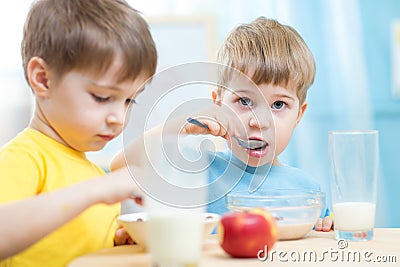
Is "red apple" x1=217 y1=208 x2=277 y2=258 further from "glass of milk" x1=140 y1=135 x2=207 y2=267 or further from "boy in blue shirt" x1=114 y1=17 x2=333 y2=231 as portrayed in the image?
"boy in blue shirt" x1=114 y1=17 x2=333 y2=231

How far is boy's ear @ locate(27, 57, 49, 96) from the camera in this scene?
101 cm

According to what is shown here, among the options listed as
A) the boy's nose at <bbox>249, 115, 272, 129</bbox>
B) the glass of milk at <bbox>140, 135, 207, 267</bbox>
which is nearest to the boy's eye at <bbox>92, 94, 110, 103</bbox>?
the glass of milk at <bbox>140, 135, 207, 267</bbox>

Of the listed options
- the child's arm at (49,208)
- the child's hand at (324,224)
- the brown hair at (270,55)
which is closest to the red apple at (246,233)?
the child's arm at (49,208)

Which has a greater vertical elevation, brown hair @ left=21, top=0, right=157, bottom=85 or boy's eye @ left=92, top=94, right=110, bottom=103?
brown hair @ left=21, top=0, right=157, bottom=85

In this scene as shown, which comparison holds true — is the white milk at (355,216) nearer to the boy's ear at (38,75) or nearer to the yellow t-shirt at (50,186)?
the yellow t-shirt at (50,186)

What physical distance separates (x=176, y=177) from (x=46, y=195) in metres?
0.18

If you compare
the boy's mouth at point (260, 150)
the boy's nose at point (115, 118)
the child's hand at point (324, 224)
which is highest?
the boy's nose at point (115, 118)

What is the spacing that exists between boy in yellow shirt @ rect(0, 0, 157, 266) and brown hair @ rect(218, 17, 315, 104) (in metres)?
0.31

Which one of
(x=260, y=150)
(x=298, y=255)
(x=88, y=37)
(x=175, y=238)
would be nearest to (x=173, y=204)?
(x=175, y=238)

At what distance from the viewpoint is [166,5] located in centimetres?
245

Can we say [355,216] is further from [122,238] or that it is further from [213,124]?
[122,238]

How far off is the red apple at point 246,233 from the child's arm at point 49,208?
0.43ft

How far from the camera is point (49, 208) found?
0.82 m

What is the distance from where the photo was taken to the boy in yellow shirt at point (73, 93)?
3.16ft
